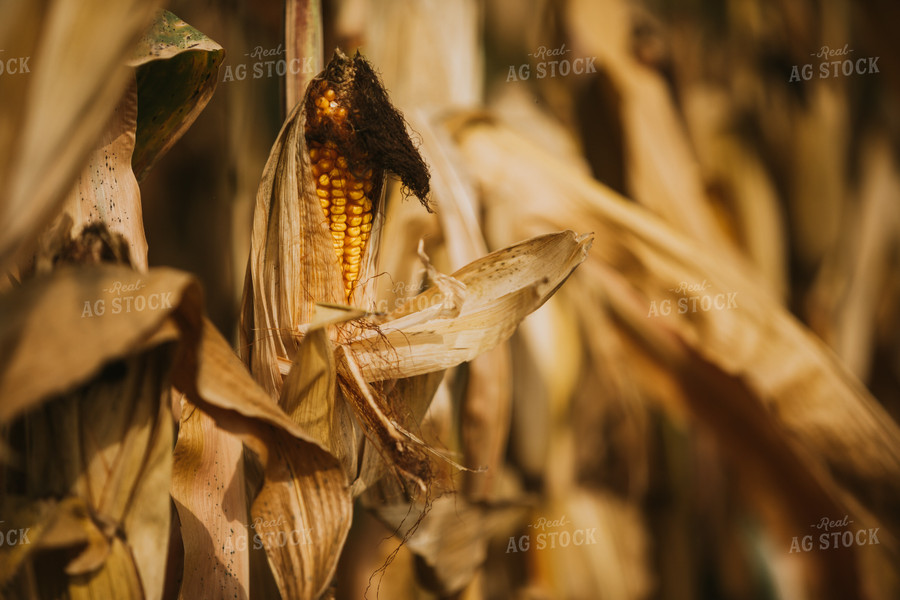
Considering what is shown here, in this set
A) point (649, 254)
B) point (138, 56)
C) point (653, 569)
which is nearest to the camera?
point (138, 56)

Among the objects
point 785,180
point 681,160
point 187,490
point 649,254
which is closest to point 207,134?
point 187,490

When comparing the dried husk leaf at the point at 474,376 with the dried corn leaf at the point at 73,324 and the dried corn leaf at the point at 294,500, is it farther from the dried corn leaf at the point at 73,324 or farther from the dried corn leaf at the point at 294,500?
the dried corn leaf at the point at 73,324

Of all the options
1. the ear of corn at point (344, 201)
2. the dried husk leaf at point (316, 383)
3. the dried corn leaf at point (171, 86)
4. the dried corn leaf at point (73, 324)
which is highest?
the dried corn leaf at point (171, 86)

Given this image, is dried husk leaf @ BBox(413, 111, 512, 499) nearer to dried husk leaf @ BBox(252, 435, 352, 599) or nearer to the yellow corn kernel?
the yellow corn kernel

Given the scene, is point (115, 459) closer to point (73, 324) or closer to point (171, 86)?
point (73, 324)

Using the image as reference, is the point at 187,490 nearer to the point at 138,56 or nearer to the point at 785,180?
the point at 138,56

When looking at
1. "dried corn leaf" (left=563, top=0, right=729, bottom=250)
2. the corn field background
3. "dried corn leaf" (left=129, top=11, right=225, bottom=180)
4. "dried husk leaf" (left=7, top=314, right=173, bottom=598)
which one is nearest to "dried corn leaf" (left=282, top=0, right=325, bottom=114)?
the corn field background

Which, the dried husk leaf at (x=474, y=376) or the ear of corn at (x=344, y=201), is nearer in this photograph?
the ear of corn at (x=344, y=201)

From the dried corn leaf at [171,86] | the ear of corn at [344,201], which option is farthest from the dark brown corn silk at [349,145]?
the dried corn leaf at [171,86]
